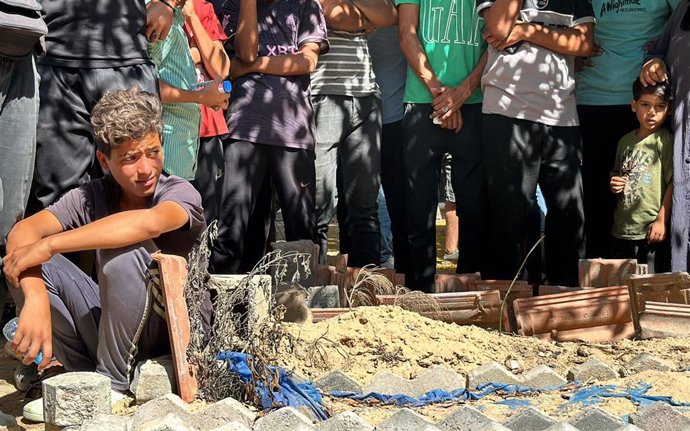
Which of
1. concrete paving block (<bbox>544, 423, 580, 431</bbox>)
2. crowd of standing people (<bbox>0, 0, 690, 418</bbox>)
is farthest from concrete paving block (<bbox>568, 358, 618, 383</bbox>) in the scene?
crowd of standing people (<bbox>0, 0, 690, 418</bbox>)

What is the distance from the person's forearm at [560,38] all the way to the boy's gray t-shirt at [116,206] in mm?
2949

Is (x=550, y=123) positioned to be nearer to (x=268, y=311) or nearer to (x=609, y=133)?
(x=609, y=133)

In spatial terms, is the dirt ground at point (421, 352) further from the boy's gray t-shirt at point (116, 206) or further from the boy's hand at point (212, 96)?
the boy's hand at point (212, 96)

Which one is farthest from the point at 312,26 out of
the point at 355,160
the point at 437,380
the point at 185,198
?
the point at 437,380

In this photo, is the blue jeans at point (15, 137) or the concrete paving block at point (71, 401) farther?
the blue jeans at point (15, 137)

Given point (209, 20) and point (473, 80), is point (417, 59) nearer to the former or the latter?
point (473, 80)

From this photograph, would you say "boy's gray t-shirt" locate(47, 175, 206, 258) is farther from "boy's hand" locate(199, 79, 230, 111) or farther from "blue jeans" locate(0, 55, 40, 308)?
"boy's hand" locate(199, 79, 230, 111)

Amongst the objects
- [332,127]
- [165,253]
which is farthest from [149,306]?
[332,127]

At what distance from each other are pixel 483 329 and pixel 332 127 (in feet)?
5.98

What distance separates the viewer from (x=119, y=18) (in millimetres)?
5395

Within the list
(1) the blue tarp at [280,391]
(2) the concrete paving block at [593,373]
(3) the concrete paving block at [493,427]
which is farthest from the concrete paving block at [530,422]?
(2) the concrete paving block at [593,373]

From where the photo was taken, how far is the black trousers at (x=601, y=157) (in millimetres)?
7051

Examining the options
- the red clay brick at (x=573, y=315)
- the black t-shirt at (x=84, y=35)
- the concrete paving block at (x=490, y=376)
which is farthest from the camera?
the red clay brick at (x=573, y=315)

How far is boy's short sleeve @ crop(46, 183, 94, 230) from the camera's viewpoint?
4.58m
